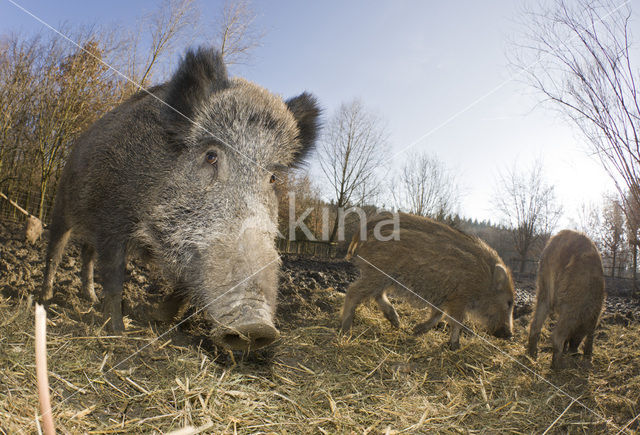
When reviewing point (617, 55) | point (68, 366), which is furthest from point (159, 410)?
point (617, 55)

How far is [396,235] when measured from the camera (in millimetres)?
4855

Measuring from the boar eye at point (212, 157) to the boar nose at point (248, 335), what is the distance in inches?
54.4

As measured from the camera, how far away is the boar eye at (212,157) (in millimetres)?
2997

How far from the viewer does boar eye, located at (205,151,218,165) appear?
300 centimetres

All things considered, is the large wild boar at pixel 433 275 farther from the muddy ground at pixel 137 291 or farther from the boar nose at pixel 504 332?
the muddy ground at pixel 137 291

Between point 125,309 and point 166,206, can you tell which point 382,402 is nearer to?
point 166,206

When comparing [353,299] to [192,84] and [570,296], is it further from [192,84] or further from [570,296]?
[192,84]

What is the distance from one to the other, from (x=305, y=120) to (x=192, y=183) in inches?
57.6

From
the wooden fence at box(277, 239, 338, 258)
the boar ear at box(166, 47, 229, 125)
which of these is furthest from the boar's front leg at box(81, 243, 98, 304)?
the wooden fence at box(277, 239, 338, 258)

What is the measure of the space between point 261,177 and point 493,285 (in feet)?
11.5

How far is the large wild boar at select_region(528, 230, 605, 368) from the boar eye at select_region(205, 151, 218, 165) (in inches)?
151

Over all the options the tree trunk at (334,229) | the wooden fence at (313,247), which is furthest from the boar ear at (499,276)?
the tree trunk at (334,229)

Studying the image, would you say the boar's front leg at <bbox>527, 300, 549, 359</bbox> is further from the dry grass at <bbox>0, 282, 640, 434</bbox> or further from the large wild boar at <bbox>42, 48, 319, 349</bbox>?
the large wild boar at <bbox>42, 48, 319, 349</bbox>

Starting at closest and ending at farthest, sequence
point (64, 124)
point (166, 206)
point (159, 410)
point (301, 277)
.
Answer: point (159, 410)
point (166, 206)
point (301, 277)
point (64, 124)
